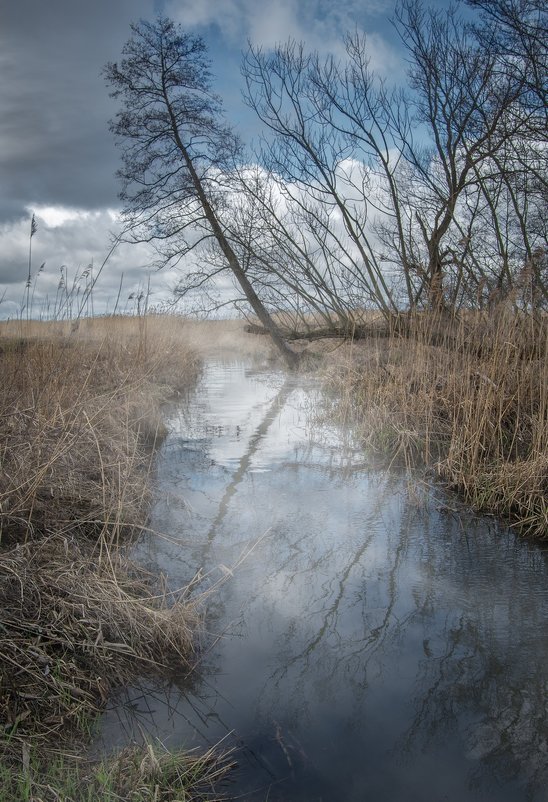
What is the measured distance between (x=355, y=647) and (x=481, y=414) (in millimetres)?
2646

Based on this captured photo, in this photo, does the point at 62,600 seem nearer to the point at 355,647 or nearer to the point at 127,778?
the point at 127,778

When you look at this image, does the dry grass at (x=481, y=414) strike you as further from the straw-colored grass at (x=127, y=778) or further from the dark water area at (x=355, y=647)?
the straw-colored grass at (x=127, y=778)

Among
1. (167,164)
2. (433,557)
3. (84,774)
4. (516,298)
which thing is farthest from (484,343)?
(167,164)

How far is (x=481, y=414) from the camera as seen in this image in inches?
190

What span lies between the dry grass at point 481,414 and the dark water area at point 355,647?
0.87ft

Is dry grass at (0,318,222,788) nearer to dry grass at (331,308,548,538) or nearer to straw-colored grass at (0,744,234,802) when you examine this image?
straw-colored grass at (0,744,234,802)

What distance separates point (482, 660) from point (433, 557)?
107cm

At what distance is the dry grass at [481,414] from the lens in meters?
4.29

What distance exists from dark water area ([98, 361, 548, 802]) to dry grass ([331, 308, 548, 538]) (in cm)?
27

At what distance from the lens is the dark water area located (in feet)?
6.82

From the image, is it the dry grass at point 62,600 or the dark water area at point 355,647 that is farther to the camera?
the dry grass at point 62,600

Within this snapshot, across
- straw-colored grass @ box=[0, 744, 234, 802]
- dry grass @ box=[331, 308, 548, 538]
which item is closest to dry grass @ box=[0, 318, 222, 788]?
straw-colored grass @ box=[0, 744, 234, 802]

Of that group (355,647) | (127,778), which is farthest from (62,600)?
(355,647)

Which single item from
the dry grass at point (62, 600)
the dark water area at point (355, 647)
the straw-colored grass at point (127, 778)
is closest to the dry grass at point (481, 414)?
the dark water area at point (355, 647)
